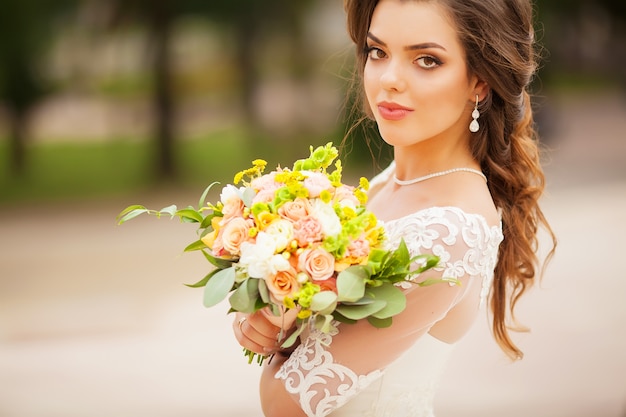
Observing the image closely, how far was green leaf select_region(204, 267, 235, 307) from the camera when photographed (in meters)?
1.93

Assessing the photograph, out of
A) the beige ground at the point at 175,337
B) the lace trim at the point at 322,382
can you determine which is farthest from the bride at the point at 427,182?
the beige ground at the point at 175,337

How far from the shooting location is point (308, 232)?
199 centimetres

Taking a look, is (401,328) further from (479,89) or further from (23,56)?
(23,56)

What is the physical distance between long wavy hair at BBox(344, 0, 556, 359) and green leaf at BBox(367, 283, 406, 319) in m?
0.60

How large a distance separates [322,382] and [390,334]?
20cm

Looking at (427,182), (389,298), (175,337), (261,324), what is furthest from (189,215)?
(175,337)

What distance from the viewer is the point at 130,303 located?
8.61 m

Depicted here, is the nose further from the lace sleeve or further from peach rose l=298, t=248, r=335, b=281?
peach rose l=298, t=248, r=335, b=281

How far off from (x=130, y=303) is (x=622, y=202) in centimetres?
708

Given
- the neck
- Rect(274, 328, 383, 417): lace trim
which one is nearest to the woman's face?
the neck

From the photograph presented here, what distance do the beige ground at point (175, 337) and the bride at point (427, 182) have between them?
3238 mm

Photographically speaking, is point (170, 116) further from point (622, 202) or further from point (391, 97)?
point (391, 97)

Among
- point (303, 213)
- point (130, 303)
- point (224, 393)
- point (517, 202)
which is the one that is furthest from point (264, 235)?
point (130, 303)

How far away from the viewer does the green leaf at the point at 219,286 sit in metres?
1.93
